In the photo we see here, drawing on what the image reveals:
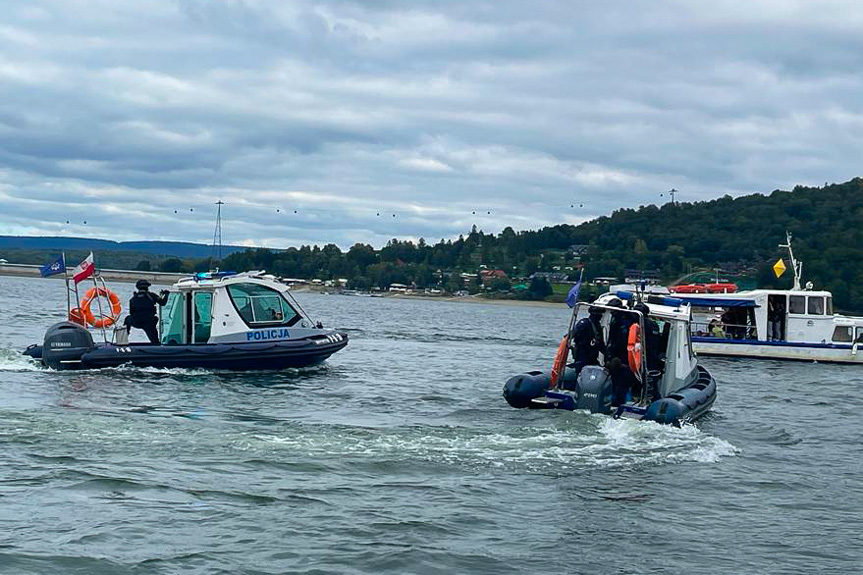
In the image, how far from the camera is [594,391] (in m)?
19.2

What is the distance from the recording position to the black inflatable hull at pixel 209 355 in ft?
84.6

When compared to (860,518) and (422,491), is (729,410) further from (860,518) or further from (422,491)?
(422,491)

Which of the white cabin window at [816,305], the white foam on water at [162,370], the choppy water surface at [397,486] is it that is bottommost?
the choppy water surface at [397,486]

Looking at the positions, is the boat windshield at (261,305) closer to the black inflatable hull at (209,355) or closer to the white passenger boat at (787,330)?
the black inflatable hull at (209,355)

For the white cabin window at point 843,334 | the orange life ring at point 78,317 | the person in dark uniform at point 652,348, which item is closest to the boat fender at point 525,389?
the person in dark uniform at point 652,348

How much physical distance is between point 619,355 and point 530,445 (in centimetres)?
418

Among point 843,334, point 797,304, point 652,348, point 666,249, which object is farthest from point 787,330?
point 666,249

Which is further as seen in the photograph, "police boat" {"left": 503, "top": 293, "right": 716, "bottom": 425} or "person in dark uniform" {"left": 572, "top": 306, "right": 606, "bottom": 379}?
"person in dark uniform" {"left": 572, "top": 306, "right": 606, "bottom": 379}

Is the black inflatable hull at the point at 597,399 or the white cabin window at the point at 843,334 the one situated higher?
the white cabin window at the point at 843,334

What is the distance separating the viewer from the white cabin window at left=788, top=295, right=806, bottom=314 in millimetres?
41688

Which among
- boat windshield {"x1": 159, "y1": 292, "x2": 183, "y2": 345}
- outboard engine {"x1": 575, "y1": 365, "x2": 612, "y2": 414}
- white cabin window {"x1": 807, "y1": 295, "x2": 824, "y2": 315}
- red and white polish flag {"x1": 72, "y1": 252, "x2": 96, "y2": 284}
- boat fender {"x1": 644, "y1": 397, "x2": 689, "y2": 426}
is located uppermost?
red and white polish flag {"x1": 72, "y1": 252, "x2": 96, "y2": 284}

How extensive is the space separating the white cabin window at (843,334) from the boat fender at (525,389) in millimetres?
24442

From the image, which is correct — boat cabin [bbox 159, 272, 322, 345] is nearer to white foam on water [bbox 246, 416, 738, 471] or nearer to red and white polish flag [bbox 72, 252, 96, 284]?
red and white polish flag [bbox 72, 252, 96, 284]

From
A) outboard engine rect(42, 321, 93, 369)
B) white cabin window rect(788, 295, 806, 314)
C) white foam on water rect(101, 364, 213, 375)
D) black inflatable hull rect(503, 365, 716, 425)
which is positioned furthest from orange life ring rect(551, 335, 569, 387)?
white cabin window rect(788, 295, 806, 314)
